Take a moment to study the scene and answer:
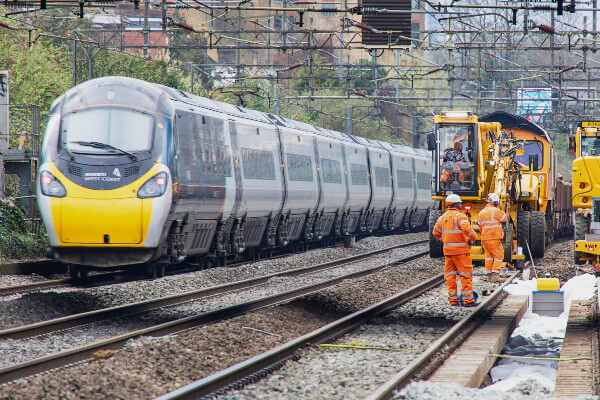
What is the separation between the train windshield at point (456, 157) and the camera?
20.0 meters

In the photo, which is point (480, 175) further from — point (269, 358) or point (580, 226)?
point (269, 358)

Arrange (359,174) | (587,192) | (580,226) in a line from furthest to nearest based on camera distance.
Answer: (359,174) → (587,192) → (580,226)

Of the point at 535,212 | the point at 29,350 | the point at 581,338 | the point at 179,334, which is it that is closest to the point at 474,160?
the point at 535,212

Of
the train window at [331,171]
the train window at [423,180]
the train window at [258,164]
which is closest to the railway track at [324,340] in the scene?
the train window at [258,164]

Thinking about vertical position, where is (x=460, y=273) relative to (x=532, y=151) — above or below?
below

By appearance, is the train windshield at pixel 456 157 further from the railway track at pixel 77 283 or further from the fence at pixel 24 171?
the fence at pixel 24 171

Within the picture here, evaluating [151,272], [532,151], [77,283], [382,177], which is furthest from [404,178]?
[77,283]

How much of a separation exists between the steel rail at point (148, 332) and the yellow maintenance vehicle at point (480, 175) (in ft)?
13.8

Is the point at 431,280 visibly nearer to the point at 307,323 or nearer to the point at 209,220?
the point at 209,220

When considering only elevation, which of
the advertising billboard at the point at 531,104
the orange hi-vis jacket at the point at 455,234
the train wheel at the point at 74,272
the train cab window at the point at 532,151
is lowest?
the train wheel at the point at 74,272

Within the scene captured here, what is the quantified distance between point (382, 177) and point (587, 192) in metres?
15.3

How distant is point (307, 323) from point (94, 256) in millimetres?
4106

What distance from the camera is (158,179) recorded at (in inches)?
563

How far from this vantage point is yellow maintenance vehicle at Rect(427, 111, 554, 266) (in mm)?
19906
